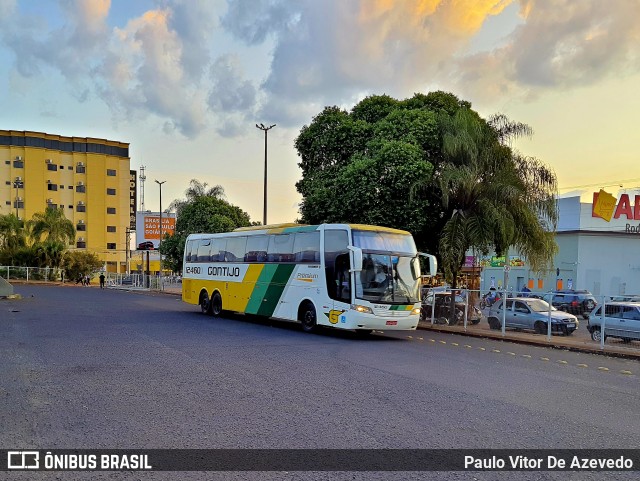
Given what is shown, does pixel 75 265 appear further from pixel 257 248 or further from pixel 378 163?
pixel 378 163

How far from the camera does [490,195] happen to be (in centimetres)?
2144

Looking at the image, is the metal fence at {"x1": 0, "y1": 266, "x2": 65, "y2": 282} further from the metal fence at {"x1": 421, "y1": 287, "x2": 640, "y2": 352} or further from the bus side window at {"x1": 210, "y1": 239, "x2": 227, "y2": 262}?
the metal fence at {"x1": 421, "y1": 287, "x2": 640, "y2": 352}

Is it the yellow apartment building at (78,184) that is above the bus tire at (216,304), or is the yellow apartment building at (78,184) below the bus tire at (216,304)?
above

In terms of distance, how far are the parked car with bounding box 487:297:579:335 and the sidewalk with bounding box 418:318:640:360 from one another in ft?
0.78

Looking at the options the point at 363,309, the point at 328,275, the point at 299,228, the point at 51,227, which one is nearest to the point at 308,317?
the point at 328,275

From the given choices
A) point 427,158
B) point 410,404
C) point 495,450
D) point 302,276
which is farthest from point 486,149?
point 495,450

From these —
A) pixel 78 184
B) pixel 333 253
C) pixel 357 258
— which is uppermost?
pixel 78 184

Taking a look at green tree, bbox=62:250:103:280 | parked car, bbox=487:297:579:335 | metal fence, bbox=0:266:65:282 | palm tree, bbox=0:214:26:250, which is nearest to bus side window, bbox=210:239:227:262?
parked car, bbox=487:297:579:335

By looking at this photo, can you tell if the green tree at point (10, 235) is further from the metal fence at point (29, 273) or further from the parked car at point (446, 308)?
the parked car at point (446, 308)

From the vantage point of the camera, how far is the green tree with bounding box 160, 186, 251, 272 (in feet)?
155

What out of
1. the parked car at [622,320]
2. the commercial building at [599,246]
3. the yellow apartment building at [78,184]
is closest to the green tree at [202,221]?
the commercial building at [599,246]

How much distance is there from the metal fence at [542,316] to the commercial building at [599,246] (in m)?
21.5

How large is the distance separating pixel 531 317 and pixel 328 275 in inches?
287

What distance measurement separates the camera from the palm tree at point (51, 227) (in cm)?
6494
